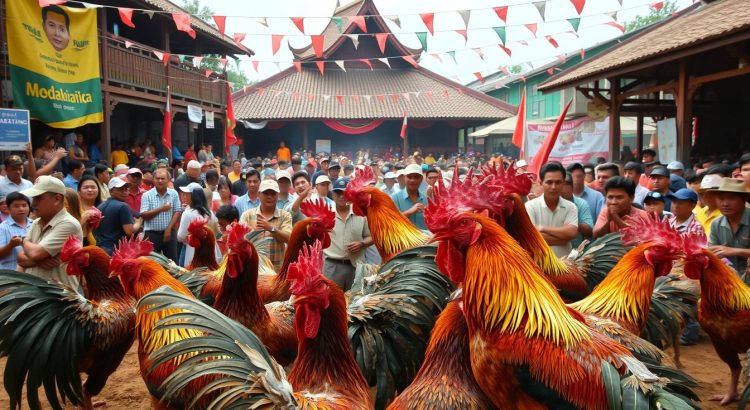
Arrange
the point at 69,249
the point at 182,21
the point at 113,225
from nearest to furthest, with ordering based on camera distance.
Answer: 1. the point at 69,249
2. the point at 113,225
3. the point at 182,21

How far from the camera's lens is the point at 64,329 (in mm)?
3406

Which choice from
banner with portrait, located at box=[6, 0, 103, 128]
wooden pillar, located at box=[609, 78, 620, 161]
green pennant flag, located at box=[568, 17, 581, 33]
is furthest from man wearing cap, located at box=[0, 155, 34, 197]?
wooden pillar, located at box=[609, 78, 620, 161]

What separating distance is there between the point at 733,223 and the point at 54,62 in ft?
33.8

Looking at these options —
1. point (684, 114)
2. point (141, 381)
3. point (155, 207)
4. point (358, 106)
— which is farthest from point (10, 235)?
point (358, 106)

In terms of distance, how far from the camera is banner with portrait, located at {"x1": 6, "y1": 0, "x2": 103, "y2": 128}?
8.50 metres

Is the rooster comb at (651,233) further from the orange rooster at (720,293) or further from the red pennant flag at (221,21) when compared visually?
the red pennant flag at (221,21)

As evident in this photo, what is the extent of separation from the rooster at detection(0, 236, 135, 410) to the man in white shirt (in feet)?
11.5

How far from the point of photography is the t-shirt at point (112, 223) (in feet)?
18.6

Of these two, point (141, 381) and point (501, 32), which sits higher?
point (501, 32)

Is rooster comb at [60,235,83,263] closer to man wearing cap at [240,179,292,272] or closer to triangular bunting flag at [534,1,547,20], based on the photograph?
man wearing cap at [240,179,292,272]

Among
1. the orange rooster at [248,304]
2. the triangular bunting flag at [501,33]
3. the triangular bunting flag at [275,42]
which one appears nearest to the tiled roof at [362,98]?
the triangular bunting flag at [275,42]

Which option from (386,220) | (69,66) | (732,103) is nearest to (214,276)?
(386,220)

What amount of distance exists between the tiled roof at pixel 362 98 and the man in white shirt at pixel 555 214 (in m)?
21.7

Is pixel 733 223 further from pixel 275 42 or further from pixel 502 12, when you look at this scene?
pixel 275 42
